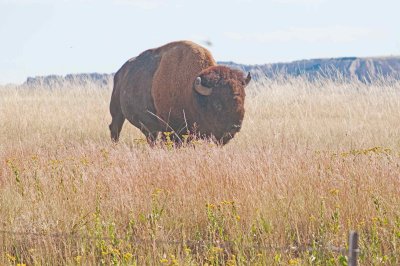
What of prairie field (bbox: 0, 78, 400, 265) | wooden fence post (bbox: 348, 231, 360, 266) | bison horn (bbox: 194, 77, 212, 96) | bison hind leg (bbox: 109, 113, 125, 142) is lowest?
bison hind leg (bbox: 109, 113, 125, 142)

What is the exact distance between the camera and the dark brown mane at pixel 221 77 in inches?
420

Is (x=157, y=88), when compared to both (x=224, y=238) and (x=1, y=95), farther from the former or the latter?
(x=1, y=95)

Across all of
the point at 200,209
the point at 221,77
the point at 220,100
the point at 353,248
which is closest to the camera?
the point at 353,248

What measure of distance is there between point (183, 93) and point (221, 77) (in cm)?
86

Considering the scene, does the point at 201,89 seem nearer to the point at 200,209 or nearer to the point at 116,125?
the point at 116,125

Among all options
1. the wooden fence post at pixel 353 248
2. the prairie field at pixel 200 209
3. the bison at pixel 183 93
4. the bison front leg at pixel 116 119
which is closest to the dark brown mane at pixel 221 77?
the bison at pixel 183 93

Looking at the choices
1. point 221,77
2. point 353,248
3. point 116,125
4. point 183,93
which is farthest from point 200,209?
point 116,125

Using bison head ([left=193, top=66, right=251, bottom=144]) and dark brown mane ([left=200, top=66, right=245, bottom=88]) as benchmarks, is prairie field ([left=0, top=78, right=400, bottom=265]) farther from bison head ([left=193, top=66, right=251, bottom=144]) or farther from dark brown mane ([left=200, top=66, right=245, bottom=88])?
dark brown mane ([left=200, top=66, right=245, bottom=88])

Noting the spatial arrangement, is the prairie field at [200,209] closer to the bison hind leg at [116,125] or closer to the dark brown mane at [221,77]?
the dark brown mane at [221,77]

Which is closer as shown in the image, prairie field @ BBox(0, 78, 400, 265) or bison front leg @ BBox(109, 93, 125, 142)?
prairie field @ BBox(0, 78, 400, 265)

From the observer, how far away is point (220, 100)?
418 inches

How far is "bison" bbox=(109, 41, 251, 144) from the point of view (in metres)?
10.6

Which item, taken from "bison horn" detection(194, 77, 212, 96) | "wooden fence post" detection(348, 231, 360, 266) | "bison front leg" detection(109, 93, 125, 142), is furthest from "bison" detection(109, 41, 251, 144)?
"wooden fence post" detection(348, 231, 360, 266)

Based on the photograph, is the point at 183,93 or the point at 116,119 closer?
the point at 183,93
